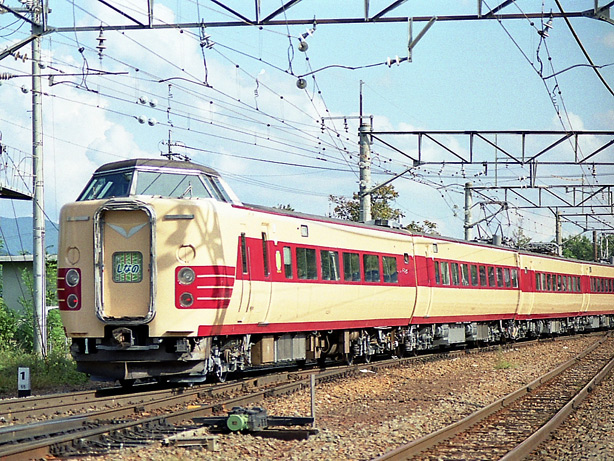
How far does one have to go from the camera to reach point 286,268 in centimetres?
1706

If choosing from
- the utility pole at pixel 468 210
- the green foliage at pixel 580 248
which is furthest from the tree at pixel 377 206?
the green foliage at pixel 580 248

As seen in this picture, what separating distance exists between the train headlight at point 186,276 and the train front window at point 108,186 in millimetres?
1746

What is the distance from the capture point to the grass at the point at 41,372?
16.5 m

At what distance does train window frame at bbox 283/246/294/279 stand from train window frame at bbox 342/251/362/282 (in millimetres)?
2499

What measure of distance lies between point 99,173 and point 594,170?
74.6 feet

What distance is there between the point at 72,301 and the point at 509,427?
7.32 m

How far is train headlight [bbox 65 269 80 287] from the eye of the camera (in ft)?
48.4

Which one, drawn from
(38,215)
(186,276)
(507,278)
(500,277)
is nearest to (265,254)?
(186,276)

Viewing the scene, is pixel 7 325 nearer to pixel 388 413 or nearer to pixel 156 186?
pixel 156 186

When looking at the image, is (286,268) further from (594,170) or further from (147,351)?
(594,170)

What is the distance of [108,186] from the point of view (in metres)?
15.5

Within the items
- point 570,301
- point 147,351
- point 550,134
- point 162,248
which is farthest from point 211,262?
point 570,301

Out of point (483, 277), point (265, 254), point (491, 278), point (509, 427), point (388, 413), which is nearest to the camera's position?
point (509, 427)

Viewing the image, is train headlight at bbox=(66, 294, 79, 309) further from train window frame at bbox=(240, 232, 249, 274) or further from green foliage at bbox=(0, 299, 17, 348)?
green foliage at bbox=(0, 299, 17, 348)
